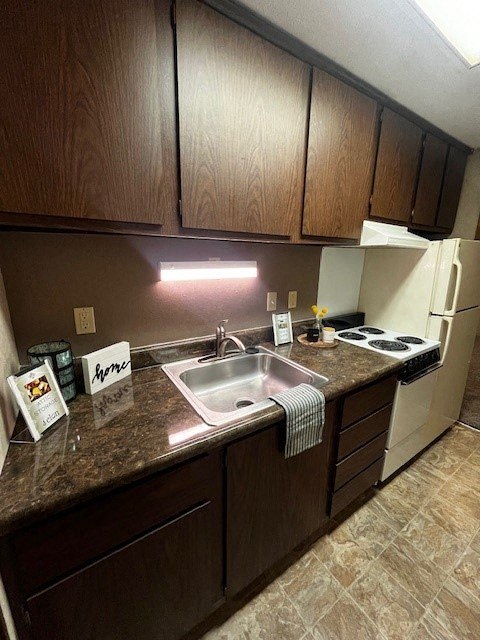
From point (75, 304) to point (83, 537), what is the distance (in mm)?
844

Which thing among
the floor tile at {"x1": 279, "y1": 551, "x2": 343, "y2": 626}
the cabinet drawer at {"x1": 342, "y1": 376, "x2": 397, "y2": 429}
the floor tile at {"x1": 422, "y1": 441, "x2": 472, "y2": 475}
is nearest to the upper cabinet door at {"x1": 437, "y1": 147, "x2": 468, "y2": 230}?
the cabinet drawer at {"x1": 342, "y1": 376, "x2": 397, "y2": 429}

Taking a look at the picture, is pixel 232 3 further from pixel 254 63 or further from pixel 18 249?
pixel 18 249

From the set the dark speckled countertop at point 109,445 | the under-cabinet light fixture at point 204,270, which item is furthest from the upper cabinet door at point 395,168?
the dark speckled countertop at point 109,445

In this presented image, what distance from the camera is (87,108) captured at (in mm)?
747

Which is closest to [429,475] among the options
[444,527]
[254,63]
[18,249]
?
[444,527]

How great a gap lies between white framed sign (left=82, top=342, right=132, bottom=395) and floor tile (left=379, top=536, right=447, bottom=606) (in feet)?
5.37

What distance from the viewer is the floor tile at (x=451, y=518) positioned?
4.91ft

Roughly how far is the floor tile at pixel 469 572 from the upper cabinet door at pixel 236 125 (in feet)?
6.22

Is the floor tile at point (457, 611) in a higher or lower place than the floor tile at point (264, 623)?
higher

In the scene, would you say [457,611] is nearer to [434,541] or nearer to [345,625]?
[434,541]

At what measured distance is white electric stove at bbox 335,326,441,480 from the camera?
1574 mm

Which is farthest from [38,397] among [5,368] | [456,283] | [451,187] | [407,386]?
[451,187]

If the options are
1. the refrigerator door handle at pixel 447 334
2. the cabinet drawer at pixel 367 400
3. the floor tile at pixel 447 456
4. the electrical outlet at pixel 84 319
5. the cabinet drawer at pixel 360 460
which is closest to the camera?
the electrical outlet at pixel 84 319

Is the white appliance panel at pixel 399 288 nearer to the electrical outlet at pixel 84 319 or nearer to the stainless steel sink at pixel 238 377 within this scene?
the stainless steel sink at pixel 238 377
